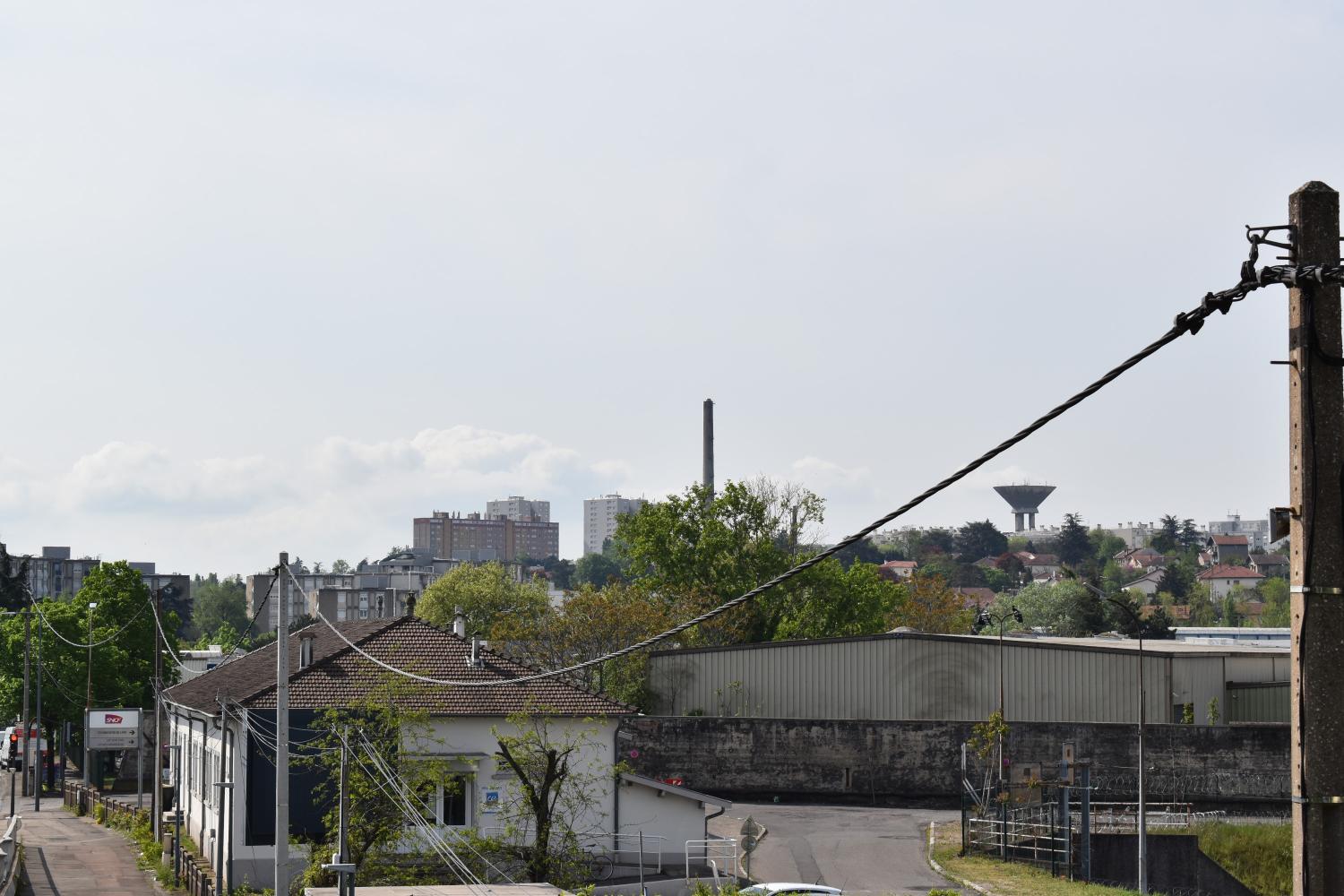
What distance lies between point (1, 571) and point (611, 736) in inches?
4163

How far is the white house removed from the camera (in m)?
35.9

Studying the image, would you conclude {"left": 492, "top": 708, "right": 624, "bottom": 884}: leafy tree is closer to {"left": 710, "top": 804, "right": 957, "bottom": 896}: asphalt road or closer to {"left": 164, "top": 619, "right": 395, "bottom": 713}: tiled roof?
{"left": 710, "top": 804, "right": 957, "bottom": 896}: asphalt road

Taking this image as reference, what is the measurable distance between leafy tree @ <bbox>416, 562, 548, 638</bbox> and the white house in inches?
1939

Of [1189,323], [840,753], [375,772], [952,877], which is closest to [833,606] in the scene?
[840,753]

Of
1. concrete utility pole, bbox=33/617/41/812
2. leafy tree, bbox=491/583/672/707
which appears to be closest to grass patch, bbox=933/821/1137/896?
leafy tree, bbox=491/583/672/707

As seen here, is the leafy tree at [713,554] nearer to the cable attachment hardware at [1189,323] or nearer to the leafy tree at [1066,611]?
the leafy tree at [1066,611]

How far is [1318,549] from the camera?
8.93 metres

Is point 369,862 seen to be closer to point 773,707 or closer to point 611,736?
point 611,736

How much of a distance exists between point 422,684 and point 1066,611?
311 ft

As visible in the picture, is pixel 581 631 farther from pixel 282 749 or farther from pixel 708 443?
pixel 708 443

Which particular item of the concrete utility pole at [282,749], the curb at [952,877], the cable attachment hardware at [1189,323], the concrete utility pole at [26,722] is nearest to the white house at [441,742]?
the curb at [952,877]

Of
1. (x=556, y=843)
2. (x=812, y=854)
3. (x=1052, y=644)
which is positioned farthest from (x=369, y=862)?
(x=1052, y=644)

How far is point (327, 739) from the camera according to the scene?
113ft

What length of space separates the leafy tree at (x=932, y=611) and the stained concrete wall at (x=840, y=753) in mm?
39105
